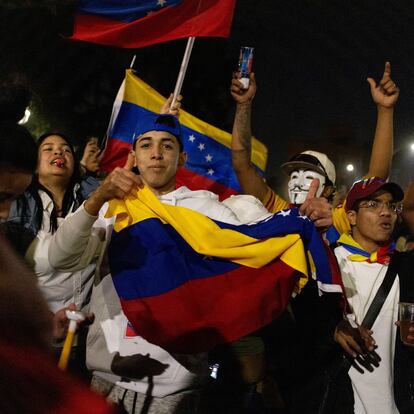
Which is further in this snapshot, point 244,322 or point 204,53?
point 204,53

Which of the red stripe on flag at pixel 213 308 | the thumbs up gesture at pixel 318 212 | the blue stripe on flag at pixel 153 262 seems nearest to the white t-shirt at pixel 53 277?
the blue stripe on flag at pixel 153 262

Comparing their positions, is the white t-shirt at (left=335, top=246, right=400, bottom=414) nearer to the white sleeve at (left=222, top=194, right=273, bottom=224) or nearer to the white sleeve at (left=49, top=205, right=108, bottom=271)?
the white sleeve at (left=222, top=194, right=273, bottom=224)

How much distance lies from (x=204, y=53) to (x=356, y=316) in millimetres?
15195

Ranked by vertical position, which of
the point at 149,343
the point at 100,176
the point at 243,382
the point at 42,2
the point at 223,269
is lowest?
the point at 243,382

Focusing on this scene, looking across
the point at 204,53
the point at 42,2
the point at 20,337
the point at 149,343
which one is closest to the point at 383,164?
the point at 149,343

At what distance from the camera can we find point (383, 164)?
423 cm

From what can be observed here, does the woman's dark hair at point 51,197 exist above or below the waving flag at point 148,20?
below

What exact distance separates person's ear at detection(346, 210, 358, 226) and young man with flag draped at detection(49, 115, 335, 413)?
985 millimetres

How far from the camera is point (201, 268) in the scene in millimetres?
2926

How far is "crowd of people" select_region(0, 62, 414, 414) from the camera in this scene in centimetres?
261

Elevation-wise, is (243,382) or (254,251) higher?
(254,251)

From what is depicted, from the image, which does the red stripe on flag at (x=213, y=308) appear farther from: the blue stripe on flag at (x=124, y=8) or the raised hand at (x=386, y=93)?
the blue stripe on flag at (x=124, y=8)

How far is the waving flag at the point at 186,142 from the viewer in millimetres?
6141

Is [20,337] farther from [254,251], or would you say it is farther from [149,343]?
[254,251]
